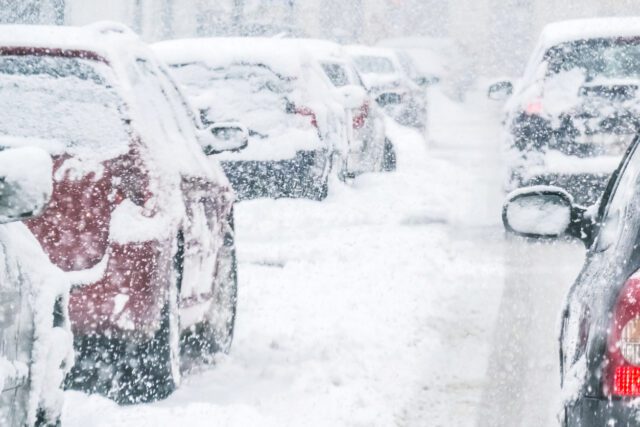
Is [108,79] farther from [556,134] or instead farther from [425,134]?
[425,134]

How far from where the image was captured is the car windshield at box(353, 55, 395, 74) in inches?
907

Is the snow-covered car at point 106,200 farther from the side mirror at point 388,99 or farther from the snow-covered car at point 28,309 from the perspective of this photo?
the side mirror at point 388,99

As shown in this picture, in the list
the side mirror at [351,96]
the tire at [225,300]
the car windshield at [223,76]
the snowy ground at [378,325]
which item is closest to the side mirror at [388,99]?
the side mirror at [351,96]

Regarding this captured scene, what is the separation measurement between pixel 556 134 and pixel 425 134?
47.1 ft

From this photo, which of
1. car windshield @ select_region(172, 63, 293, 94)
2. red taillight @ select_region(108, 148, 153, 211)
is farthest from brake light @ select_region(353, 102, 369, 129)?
red taillight @ select_region(108, 148, 153, 211)

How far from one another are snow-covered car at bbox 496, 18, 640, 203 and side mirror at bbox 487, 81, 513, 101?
2.71 metres

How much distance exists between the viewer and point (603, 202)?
449cm

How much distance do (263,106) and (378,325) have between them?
478 cm

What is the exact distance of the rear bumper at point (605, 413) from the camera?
293 cm

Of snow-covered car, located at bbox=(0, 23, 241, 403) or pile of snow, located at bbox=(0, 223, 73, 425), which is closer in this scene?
pile of snow, located at bbox=(0, 223, 73, 425)

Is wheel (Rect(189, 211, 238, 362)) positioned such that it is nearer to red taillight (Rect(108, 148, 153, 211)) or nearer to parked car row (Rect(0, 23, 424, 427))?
parked car row (Rect(0, 23, 424, 427))

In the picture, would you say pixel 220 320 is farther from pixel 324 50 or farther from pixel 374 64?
pixel 374 64

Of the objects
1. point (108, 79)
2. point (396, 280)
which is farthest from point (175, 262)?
point (396, 280)

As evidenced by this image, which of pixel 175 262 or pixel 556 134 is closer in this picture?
pixel 175 262
